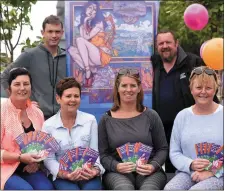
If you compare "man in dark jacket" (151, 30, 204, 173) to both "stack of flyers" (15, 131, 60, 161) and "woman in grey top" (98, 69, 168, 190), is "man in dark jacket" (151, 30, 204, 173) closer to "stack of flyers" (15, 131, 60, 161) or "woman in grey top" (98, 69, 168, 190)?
"woman in grey top" (98, 69, 168, 190)

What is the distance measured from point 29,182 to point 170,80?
173 centimetres

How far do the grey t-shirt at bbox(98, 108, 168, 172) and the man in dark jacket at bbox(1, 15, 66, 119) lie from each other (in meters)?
0.91

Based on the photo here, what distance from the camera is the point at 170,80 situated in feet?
16.0

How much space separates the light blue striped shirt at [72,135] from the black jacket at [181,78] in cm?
100

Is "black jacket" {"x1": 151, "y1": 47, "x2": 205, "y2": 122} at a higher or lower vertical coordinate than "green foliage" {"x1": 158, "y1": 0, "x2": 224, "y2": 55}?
lower

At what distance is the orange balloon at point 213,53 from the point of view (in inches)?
197

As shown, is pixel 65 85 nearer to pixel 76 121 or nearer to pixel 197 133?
pixel 76 121

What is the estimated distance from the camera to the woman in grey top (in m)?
3.97

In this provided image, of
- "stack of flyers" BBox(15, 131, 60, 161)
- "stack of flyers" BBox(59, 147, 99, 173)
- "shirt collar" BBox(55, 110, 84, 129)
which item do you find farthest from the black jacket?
"stack of flyers" BBox(15, 131, 60, 161)

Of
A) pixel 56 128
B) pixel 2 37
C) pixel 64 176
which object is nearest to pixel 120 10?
pixel 56 128

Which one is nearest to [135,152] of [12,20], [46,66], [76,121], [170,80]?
[76,121]

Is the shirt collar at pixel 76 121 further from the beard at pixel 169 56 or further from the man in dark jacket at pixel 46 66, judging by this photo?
the beard at pixel 169 56

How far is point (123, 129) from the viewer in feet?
13.5

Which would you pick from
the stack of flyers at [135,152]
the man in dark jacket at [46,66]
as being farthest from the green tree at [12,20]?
the stack of flyers at [135,152]
